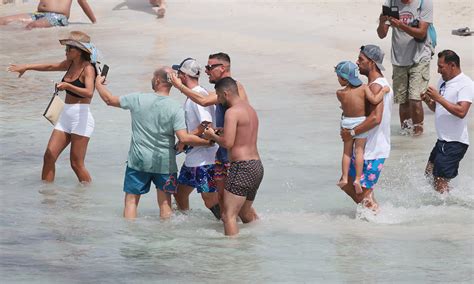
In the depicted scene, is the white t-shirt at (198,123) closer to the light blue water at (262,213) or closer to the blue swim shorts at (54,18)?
the light blue water at (262,213)

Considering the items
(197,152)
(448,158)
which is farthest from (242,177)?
(448,158)

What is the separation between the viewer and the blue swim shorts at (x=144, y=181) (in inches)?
377

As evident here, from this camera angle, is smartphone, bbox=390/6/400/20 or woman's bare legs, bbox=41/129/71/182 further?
smartphone, bbox=390/6/400/20

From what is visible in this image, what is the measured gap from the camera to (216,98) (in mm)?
9320

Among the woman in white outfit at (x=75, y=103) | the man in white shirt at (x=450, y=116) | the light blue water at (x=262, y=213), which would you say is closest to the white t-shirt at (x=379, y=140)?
the light blue water at (x=262, y=213)

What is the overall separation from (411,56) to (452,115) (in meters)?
3.55

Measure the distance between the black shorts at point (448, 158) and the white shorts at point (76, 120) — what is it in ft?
11.3

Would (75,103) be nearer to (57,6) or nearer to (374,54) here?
(374,54)

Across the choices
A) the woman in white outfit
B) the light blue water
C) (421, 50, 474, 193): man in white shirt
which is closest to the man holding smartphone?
the light blue water

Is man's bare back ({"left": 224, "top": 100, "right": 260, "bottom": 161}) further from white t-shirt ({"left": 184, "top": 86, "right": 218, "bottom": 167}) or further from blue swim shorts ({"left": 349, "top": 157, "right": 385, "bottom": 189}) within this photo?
blue swim shorts ({"left": 349, "top": 157, "right": 385, "bottom": 189})

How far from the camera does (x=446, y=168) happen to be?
10.5 metres

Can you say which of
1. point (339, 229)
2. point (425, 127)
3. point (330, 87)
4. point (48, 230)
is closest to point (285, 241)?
point (339, 229)

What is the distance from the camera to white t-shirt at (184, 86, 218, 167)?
945cm

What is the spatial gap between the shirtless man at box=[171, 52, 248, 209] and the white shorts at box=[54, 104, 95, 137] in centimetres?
187
